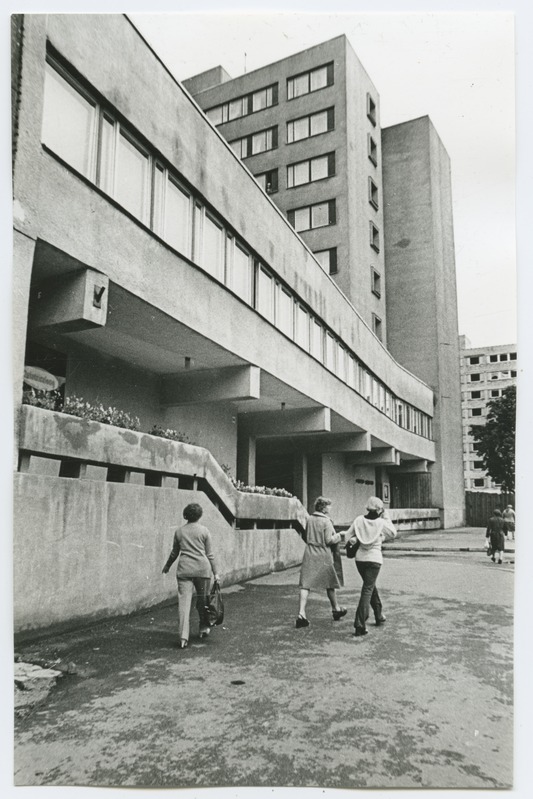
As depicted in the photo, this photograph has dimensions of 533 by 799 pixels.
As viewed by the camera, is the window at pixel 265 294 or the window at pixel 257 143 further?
the window at pixel 257 143

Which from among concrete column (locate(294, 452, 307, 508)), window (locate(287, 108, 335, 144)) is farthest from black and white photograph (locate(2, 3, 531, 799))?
window (locate(287, 108, 335, 144))

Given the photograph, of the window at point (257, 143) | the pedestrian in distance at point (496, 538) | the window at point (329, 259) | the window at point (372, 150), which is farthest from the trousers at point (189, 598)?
the window at point (372, 150)

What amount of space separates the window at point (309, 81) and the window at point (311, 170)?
327 cm

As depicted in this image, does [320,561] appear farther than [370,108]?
No

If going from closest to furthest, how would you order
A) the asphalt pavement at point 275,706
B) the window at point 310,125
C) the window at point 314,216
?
the asphalt pavement at point 275,706
the window at point 314,216
the window at point 310,125

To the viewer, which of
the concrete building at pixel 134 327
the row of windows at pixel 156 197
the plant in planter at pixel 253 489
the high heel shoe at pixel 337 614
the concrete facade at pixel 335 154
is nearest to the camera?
the concrete building at pixel 134 327

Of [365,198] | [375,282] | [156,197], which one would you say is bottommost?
[156,197]

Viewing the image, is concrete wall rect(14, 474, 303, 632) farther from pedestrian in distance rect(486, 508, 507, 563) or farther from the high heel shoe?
pedestrian in distance rect(486, 508, 507, 563)

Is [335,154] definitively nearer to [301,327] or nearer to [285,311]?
[301,327]

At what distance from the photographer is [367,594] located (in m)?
7.21

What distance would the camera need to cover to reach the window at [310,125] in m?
28.7

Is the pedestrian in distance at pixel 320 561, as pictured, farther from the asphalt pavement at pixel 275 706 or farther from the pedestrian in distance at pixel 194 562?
the pedestrian in distance at pixel 194 562

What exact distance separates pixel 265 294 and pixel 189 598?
29.7 ft

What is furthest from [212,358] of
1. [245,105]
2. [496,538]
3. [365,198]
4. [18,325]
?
[245,105]
